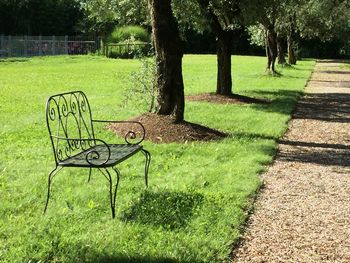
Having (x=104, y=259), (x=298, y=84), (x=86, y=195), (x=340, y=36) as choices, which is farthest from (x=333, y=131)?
(x=340, y=36)

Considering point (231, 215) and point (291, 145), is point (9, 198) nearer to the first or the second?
point (231, 215)

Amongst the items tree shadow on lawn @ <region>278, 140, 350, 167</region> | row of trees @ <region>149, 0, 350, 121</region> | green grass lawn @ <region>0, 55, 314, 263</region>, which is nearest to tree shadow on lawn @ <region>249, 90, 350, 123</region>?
row of trees @ <region>149, 0, 350, 121</region>

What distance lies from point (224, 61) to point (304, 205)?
10.5m

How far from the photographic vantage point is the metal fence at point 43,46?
174ft

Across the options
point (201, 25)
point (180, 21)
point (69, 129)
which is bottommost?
point (69, 129)

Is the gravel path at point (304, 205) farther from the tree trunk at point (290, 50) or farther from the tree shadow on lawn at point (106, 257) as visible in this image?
the tree trunk at point (290, 50)

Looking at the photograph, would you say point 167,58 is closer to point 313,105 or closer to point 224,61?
point 224,61

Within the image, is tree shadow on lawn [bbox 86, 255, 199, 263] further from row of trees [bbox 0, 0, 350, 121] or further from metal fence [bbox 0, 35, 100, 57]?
metal fence [bbox 0, 35, 100, 57]

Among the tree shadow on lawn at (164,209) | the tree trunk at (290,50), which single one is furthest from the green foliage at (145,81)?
the tree trunk at (290,50)

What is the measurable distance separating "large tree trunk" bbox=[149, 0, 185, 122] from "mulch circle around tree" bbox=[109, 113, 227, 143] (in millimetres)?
176

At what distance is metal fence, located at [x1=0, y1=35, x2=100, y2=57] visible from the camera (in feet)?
174

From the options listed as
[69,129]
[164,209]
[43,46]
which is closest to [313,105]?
[69,129]

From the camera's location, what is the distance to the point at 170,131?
945 cm

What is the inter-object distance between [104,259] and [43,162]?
370 cm
